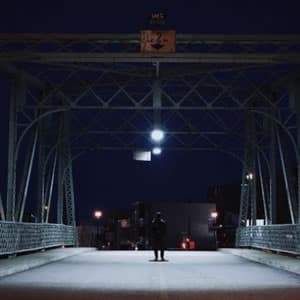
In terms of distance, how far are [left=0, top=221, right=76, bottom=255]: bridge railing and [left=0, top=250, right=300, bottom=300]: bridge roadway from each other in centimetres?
180

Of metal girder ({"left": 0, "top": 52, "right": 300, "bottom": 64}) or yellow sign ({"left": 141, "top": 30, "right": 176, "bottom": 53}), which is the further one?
metal girder ({"left": 0, "top": 52, "right": 300, "bottom": 64})

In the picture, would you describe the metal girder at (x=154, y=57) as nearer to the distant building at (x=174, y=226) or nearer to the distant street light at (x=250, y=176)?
the distant street light at (x=250, y=176)

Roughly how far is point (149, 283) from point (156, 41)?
26.2 feet

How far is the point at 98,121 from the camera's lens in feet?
121

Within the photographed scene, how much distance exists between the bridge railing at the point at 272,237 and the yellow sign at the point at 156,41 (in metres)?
7.63

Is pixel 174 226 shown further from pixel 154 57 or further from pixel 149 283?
pixel 149 283

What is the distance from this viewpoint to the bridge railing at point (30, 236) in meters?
23.8

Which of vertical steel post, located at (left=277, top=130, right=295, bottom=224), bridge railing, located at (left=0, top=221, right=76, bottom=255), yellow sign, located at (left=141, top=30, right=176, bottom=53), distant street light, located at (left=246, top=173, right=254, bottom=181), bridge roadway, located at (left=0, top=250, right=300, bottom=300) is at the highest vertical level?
yellow sign, located at (left=141, top=30, right=176, bottom=53)

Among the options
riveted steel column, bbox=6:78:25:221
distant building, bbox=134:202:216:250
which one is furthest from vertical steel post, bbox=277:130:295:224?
distant building, bbox=134:202:216:250

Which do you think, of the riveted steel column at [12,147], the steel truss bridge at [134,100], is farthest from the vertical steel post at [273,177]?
the riveted steel column at [12,147]

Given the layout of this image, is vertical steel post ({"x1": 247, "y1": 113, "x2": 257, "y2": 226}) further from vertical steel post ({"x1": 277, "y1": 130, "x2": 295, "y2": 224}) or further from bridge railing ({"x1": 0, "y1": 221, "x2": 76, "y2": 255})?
bridge railing ({"x1": 0, "y1": 221, "x2": 76, "y2": 255})

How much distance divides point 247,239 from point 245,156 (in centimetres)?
411

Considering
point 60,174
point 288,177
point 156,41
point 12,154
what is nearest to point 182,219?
point 60,174

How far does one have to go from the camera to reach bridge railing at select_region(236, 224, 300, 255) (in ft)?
85.2
